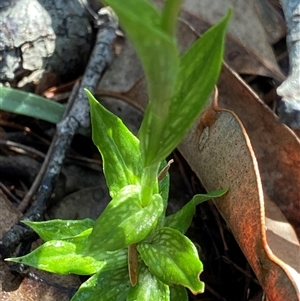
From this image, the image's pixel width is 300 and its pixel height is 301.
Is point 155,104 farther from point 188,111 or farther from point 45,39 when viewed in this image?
point 45,39

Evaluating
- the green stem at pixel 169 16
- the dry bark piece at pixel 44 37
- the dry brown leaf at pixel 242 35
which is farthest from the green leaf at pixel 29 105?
the green stem at pixel 169 16

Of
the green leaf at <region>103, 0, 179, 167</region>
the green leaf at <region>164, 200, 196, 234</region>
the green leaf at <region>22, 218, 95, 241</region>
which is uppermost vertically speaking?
the green leaf at <region>103, 0, 179, 167</region>

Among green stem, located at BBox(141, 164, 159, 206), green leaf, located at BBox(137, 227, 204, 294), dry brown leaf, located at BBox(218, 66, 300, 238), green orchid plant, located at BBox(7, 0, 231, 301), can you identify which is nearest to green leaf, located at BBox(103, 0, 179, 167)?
green orchid plant, located at BBox(7, 0, 231, 301)

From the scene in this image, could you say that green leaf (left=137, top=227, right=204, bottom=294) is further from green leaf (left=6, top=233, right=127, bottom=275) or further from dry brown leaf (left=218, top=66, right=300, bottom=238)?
dry brown leaf (left=218, top=66, right=300, bottom=238)

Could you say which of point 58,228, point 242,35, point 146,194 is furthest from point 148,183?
point 242,35

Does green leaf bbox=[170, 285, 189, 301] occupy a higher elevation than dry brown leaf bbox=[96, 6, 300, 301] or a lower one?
lower

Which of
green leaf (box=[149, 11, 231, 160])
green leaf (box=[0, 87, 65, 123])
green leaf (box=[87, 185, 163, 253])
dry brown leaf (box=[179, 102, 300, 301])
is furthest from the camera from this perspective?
green leaf (box=[0, 87, 65, 123])
